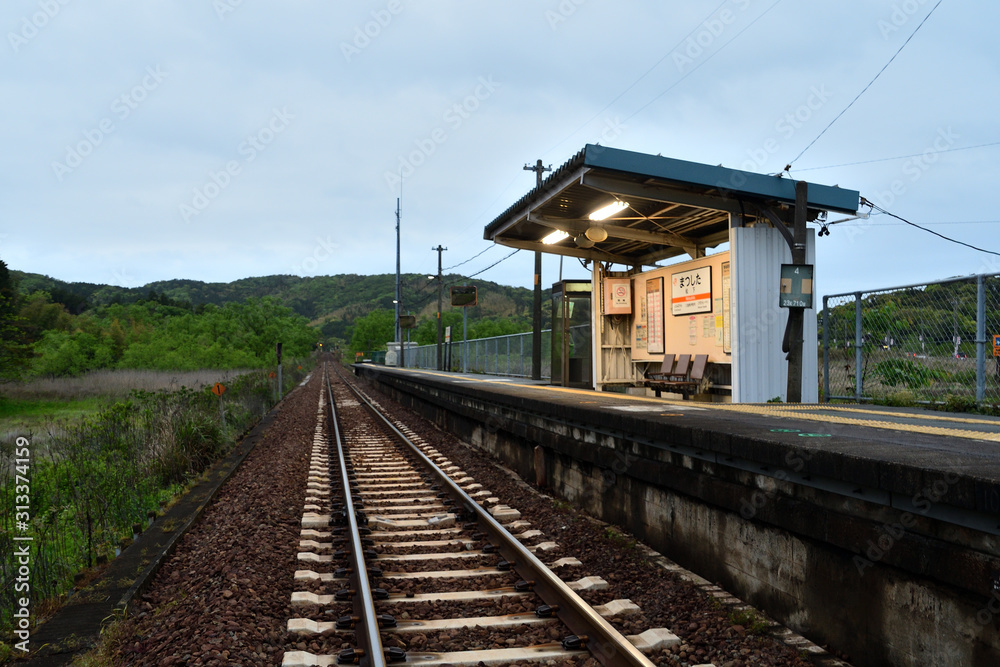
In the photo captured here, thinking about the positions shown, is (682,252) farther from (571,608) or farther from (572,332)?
(571,608)

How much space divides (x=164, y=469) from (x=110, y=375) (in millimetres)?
19966

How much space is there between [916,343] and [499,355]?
19.9 meters

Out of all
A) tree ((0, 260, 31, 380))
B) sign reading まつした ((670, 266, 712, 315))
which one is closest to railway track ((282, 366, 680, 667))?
sign reading まつした ((670, 266, 712, 315))

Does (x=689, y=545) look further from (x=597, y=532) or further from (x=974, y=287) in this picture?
(x=974, y=287)

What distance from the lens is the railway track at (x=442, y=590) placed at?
383 centimetres

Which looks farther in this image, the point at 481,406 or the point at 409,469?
the point at 481,406

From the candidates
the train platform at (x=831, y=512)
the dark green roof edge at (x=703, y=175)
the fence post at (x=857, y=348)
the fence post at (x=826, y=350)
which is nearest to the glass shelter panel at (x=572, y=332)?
the fence post at (x=826, y=350)

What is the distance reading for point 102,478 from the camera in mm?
9312

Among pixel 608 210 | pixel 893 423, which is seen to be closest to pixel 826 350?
pixel 608 210

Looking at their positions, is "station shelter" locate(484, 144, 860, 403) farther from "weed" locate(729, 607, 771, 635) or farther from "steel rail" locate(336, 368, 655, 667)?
"weed" locate(729, 607, 771, 635)

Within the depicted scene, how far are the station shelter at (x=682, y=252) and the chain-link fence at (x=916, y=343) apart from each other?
836mm

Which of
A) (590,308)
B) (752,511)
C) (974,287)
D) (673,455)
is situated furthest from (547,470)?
(590,308)

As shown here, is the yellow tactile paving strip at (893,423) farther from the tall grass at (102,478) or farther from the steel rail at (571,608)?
the tall grass at (102,478)

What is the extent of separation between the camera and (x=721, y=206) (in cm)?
1066
